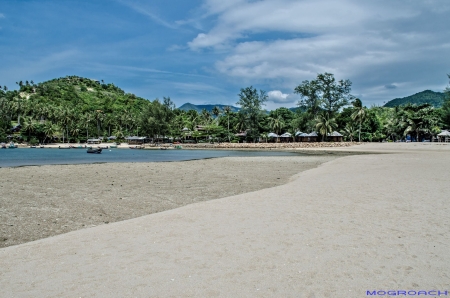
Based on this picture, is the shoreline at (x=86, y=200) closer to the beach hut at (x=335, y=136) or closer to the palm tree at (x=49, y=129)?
the beach hut at (x=335, y=136)

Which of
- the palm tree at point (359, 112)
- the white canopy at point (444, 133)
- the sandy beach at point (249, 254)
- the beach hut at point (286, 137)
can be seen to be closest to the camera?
the sandy beach at point (249, 254)

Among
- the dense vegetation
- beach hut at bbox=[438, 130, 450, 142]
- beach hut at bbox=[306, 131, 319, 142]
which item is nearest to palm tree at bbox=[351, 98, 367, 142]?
the dense vegetation

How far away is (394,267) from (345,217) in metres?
3.23

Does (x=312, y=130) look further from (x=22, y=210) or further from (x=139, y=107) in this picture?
(x=139, y=107)

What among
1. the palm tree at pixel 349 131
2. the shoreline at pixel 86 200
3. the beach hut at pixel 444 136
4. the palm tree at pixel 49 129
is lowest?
the shoreline at pixel 86 200

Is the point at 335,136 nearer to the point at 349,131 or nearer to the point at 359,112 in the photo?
the point at 349,131

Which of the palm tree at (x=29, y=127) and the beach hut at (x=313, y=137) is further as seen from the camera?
the palm tree at (x=29, y=127)

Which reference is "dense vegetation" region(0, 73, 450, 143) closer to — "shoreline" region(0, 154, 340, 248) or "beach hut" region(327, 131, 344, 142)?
"beach hut" region(327, 131, 344, 142)

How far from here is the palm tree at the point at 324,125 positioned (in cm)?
8097

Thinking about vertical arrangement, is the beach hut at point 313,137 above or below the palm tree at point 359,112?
below

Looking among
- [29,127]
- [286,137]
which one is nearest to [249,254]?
[286,137]

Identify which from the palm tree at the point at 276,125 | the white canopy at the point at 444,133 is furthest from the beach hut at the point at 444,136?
the palm tree at the point at 276,125

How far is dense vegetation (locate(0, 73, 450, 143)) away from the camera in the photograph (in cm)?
8166

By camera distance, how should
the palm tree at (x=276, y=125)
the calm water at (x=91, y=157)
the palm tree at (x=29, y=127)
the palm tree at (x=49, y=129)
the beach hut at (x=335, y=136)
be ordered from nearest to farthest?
the calm water at (x=91, y=157) < the beach hut at (x=335, y=136) < the palm tree at (x=276, y=125) < the palm tree at (x=29, y=127) < the palm tree at (x=49, y=129)
